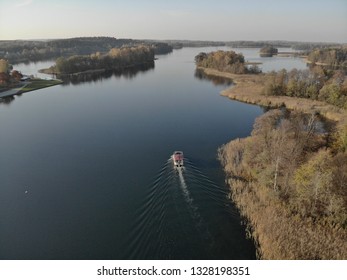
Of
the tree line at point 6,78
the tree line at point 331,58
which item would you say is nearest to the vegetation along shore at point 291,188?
the tree line at point 6,78

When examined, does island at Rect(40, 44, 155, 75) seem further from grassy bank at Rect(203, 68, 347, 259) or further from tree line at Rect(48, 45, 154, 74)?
grassy bank at Rect(203, 68, 347, 259)

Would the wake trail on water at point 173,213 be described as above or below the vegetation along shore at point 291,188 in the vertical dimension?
below

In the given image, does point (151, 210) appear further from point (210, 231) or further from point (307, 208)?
point (307, 208)

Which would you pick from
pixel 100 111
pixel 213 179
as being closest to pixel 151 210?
pixel 213 179

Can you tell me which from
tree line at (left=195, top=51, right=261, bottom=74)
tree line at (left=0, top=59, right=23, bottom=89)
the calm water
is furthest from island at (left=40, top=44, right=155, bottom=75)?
the calm water

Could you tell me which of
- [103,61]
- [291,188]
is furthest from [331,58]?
[291,188]

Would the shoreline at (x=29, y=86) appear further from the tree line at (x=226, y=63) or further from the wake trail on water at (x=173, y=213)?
the wake trail on water at (x=173, y=213)
